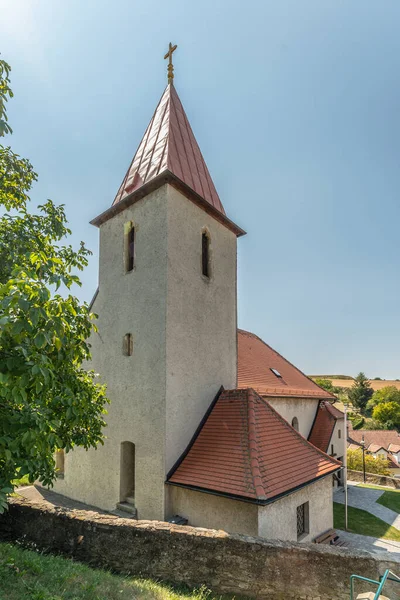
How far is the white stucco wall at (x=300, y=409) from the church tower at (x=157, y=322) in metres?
3.80

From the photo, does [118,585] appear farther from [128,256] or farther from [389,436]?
[389,436]

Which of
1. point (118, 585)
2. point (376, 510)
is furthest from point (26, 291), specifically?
point (376, 510)

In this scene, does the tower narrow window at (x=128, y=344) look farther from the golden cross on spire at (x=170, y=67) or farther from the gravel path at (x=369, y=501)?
the gravel path at (x=369, y=501)

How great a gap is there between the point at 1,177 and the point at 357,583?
360 inches

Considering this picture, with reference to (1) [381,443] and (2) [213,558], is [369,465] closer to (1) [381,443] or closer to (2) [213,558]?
(2) [213,558]

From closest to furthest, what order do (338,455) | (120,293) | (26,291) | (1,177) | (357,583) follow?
(26,291) → (357,583) → (1,177) → (120,293) → (338,455)

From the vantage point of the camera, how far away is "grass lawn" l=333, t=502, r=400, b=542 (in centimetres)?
1216

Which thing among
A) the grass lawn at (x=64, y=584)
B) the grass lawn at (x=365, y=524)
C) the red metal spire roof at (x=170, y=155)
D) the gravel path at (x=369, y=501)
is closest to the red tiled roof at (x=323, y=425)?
the gravel path at (x=369, y=501)

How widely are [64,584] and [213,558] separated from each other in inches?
95.0

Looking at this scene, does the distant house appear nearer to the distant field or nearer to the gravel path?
the gravel path

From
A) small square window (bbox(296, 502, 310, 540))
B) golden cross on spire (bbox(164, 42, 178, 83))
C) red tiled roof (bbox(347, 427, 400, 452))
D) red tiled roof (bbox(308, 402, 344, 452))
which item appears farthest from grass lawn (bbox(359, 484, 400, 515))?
red tiled roof (bbox(347, 427, 400, 452))

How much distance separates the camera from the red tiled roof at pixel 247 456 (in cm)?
759

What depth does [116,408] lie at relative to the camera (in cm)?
1006

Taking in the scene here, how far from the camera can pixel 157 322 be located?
A: 9.42 m
